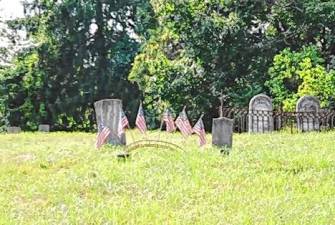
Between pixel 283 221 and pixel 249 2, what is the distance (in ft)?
59.7

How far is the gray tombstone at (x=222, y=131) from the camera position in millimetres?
10555

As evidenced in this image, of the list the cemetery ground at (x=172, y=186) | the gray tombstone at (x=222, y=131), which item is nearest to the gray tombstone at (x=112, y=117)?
the cemetery ground at (x=172, y=186)

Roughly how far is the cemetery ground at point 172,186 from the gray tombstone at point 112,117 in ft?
1.19

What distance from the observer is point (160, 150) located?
10562 millimetres

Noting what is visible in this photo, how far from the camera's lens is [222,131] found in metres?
10.6

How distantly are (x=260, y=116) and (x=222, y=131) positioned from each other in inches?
333

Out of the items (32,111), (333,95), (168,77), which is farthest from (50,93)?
(333,95)

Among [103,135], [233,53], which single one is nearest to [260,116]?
[233,53]

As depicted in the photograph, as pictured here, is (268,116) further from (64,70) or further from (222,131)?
(64,70)

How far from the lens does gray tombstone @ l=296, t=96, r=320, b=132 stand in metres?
18.7

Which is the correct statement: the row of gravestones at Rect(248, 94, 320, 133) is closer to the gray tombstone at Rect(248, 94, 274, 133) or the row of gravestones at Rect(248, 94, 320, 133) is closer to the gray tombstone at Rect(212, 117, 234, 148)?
the gray tombstone at Rect(248, 94, 274, 133)

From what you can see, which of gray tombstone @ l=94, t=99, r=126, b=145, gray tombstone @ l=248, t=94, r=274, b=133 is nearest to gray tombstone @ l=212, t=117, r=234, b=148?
gray tombstone @ l=94, t=99, r=126, b=145

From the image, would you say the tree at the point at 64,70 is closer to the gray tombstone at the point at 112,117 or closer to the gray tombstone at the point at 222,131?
the gray tombstone at the point at 112,117

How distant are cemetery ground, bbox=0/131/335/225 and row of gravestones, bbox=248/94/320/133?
25.4 ft
